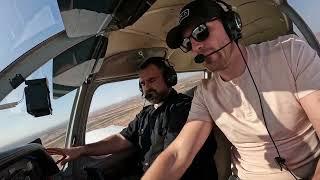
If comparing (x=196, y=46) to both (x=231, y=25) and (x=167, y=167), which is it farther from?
(x=167, y=167)

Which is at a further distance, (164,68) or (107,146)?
(107,146)

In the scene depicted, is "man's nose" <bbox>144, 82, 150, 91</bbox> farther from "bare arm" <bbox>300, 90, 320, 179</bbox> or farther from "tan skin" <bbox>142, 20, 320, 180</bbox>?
"bare arm" <bbox>300, 90, 320, 179</bbox>

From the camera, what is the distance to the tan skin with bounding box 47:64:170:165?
3285 millimetres

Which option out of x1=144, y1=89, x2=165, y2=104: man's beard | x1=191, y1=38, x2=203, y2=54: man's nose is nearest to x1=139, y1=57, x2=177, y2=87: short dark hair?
x1=144, y1=89, x2=165, y2=104: man's beard

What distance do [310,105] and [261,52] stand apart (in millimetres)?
364

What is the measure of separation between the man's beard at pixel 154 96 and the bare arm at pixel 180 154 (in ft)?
3.38

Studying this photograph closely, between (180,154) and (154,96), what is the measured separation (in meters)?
1.19

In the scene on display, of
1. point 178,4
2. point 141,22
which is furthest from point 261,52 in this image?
point 141,22

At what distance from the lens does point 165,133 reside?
307 centimetres

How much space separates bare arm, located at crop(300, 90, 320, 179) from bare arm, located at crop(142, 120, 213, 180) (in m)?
0.52

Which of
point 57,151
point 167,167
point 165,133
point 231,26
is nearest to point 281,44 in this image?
point 231,26

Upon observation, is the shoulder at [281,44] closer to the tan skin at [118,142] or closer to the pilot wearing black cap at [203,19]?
the pilot wearing black cap at [203,19]

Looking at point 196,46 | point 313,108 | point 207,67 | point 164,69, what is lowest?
point 313,108

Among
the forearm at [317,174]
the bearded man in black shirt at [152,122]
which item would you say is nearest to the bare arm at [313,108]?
the forearm at [317,174]
